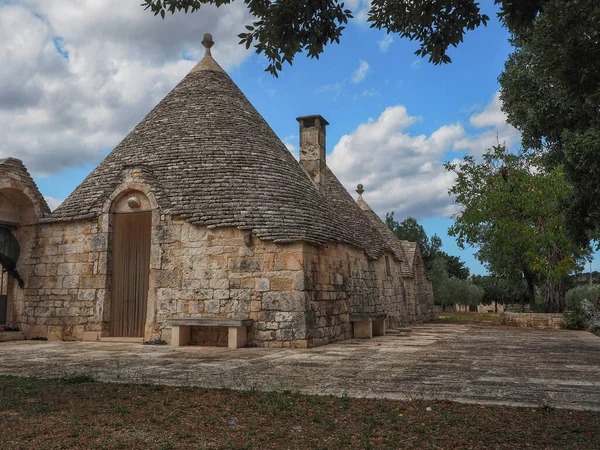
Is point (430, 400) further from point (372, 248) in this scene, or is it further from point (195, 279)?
point (372, 248)

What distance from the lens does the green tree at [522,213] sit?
18234mm

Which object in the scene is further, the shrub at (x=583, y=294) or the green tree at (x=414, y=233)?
the green tree at (x=414, y=233)

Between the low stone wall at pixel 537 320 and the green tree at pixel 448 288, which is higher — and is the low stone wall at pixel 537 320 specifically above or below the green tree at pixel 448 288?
below

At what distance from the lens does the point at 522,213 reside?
754 inches

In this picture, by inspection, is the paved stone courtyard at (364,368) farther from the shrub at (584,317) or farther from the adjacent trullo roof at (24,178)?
the shrub at (584,317)

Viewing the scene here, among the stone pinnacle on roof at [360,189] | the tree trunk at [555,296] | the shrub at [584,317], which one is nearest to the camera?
the shrub at [584,317]

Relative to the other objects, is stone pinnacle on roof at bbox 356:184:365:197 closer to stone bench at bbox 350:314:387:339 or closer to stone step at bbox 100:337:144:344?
stone bench at bbox 350:314:387:339

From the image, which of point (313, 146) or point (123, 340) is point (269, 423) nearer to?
point (123, 340)

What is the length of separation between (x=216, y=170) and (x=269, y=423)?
8468mm

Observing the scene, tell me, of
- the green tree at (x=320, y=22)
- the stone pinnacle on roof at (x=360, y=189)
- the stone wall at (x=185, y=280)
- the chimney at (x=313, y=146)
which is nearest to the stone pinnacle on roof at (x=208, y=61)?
the chimney at (x=313, y=146)

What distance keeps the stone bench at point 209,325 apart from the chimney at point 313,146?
6547 millimetres

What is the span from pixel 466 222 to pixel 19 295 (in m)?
15.7

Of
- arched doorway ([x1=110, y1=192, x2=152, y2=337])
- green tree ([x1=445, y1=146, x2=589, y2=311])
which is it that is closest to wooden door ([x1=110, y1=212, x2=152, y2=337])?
arched doorway ([x1=110, y1=192, x2=152, y2=337])

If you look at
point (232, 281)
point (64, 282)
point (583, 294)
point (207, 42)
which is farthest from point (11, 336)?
point (583, 294)
